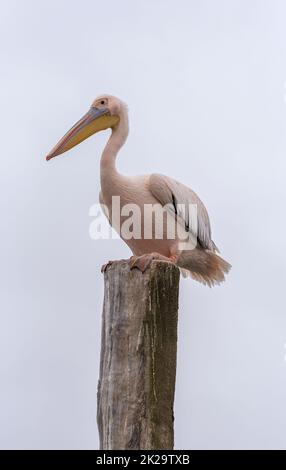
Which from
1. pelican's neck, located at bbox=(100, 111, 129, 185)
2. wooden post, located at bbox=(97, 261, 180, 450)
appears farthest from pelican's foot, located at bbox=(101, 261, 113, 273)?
pelican's neck, located at bbox=(100, 111, 129, 185)

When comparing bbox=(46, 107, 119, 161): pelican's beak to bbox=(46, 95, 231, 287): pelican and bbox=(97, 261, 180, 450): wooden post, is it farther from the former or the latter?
bbox=(97, 261, 180, 450): wooden post

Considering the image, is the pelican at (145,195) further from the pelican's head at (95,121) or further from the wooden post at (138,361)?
the wooden post at (138,361)

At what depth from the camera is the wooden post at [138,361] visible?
194 inches

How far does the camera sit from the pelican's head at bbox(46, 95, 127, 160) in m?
7.89

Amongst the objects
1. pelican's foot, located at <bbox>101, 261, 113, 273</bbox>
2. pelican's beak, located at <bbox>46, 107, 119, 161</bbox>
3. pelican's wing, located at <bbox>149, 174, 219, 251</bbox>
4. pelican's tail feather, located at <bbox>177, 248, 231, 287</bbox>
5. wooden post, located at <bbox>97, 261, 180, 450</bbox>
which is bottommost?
wooden post, located at <bbox>97, 261, 180, 450</bbox>

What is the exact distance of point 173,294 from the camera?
17.3ft

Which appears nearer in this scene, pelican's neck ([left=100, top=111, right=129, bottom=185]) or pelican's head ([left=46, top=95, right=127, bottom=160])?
pelican's neck ([left=100, top=111, right=129, bottom=185])

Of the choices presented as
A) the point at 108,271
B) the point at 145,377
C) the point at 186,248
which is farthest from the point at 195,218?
the point at 145,377

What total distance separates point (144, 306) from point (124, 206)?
97.6 inches

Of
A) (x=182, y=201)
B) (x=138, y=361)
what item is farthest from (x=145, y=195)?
(x=138, y=361)

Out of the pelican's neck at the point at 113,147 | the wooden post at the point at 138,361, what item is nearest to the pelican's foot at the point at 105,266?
the wooden post at the point at 138,361

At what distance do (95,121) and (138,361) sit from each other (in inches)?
131

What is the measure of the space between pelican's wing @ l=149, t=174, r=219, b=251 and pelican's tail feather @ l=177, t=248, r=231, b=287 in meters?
0.08
